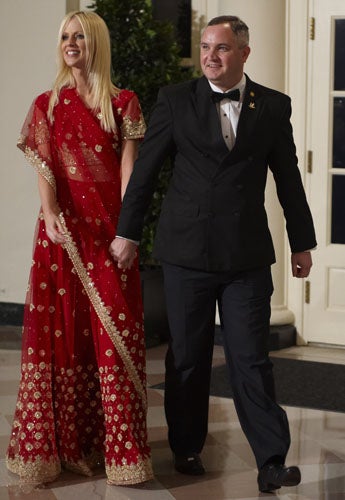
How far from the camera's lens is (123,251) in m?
3.98

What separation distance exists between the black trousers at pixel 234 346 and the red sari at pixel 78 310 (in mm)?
162

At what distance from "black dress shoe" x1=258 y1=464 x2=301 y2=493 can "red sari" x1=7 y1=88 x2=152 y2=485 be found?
0.45m

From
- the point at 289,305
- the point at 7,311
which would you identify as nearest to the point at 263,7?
the point at 289,305

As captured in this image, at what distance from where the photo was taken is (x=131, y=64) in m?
6.75

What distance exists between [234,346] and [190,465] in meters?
0.58

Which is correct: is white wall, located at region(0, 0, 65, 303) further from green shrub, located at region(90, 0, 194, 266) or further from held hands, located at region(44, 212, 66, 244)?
held hands, located at region(44, 212, 66, 244)

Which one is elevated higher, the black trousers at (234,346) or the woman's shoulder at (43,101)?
the woman's shoulder at (43,101)

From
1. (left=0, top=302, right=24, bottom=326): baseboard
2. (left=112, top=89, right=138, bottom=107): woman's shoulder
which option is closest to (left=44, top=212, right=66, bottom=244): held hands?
(left=112, top=89, right=138, bottom=107): woman's shoulder

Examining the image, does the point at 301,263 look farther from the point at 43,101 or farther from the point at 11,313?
the point at 11,313

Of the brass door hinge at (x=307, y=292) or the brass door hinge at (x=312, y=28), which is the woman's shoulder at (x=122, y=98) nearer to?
the brass door hinge at (x=312, y=28)

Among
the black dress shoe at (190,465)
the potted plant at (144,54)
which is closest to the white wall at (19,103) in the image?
the potted plant at (144,54)

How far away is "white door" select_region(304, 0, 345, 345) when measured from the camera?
267 inches

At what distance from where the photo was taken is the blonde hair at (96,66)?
13.3 feet

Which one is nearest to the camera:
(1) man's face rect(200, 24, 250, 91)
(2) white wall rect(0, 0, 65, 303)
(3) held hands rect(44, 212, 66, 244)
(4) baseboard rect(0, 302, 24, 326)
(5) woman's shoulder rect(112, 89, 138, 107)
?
(1) man's face rect(200, 24, 250, 91)
